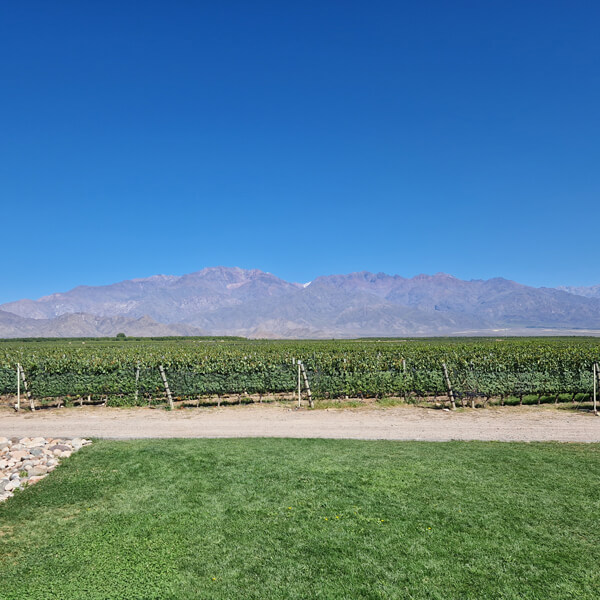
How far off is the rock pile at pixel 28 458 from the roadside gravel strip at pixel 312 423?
1.35 metres

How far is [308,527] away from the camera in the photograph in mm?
6223

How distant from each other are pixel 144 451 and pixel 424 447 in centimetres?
695

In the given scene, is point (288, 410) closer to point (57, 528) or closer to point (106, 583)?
point (57, 528)

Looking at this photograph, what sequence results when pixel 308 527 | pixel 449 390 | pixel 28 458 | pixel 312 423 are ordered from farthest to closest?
pixel 449 390 → pixel 312 423 → pixel 28 458 → pixel 308 527

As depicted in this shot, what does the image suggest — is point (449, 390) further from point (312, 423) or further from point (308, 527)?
point (308, 527)

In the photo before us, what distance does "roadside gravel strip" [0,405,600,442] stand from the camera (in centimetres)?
1277

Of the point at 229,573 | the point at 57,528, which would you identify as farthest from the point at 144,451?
the point at 229,573

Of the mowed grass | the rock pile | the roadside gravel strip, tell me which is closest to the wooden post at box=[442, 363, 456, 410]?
the roadside gravel strip

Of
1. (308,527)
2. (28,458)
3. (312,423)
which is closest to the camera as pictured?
(308,527)

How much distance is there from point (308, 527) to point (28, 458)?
7397mm

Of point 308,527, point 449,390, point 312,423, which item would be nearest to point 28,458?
point 308,527

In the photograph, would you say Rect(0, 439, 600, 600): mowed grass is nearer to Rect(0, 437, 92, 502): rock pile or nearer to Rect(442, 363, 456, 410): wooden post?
Rect(0, 437, 92, 502): rock pile

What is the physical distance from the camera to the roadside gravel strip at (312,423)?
12.8m

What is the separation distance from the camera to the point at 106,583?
194 inches
